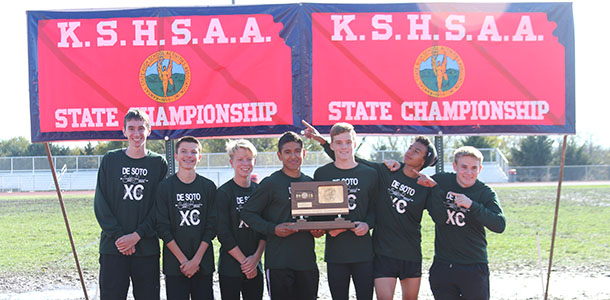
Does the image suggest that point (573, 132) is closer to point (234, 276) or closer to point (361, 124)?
point (361, 124)

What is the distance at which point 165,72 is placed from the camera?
6.53m

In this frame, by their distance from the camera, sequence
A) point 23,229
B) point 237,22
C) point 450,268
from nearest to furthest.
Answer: point 450,268 → point 237,22 → point 23,229

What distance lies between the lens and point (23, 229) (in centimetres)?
1655

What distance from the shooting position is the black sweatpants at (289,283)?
484cm

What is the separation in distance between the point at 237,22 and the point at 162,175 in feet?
7.36

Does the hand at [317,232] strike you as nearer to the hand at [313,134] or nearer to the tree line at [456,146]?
the hand at [313,134]

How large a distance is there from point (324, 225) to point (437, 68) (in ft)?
9.77

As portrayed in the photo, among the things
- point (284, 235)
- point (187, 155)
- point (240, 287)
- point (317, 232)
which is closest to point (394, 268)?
point (317, 232)

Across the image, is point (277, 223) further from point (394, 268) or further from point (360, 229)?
point (394, 268)

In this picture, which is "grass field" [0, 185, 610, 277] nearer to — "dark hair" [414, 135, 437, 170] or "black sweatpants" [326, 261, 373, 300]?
"dark hair" [414, 135, 437, 170]

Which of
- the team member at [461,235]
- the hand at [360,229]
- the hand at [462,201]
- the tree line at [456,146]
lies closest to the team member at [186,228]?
the hand at [360,229]

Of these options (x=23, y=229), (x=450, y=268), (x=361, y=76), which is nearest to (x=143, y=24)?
(x=361, y=76)

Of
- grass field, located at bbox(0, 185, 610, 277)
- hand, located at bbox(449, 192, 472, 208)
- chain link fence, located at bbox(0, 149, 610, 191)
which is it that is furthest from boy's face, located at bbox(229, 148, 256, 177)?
chain link fence, located at bbox(0, 149, 610, 191)

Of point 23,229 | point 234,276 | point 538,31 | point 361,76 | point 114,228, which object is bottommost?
point 23,229
